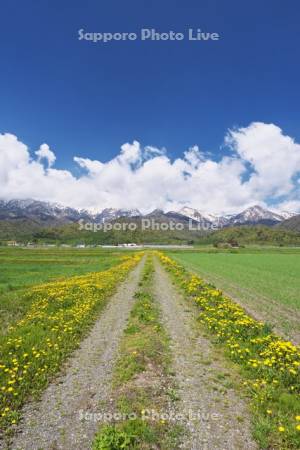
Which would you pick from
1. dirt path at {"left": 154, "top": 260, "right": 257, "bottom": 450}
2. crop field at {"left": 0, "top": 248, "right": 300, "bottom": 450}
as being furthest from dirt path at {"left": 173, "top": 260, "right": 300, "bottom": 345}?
dirt path at {"left": 154, "top": 260, "right": 257, "bottom": 450}

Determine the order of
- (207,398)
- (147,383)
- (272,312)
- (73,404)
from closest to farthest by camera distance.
Answer: (73,404) < (207,398) < (147,383) < (272,312)

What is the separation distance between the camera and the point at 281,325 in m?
15.9

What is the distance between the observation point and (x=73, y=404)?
7559mm

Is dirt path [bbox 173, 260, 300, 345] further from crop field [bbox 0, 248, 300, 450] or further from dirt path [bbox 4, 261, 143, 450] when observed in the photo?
→ dirt path [bbox 4, 261, 143, 450]

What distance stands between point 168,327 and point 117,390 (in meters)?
7.07

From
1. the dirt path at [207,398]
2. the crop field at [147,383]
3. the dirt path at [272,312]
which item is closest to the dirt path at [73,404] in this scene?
the crop field at [147,383]

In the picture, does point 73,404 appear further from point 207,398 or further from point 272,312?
point 272,312

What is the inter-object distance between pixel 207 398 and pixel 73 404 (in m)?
4.05

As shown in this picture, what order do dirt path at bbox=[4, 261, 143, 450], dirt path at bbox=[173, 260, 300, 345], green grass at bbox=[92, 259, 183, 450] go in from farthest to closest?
dirt path at bbox=[173, 260, 300, 345]
dirt path at bbox=[4, 261, 143, 450]
green grass at bbox=[92, 259, 183, 450]

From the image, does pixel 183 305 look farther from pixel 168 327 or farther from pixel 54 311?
pixel 54 311

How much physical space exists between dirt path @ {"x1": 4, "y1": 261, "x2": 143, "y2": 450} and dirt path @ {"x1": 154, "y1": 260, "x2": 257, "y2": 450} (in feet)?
8.33

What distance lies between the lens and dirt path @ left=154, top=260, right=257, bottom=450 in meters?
6.20

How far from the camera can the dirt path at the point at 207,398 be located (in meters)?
6.20

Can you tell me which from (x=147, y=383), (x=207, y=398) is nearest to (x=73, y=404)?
(x=147, y=383)
